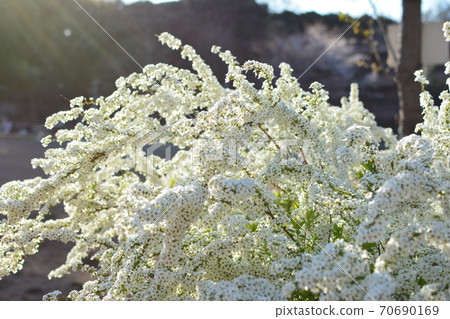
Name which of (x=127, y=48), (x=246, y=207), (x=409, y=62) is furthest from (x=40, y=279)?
(x=127, y=48)

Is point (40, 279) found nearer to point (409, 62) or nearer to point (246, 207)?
point (246, 207)

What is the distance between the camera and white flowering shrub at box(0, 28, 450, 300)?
2393mm

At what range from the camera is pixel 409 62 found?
638 cm

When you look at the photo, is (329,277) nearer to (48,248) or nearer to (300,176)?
(300,176)

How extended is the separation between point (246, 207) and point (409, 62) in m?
4.64

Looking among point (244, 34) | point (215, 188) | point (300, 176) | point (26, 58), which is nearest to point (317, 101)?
point (300, 176)

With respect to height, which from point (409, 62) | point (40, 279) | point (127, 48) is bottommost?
point (40, 279)

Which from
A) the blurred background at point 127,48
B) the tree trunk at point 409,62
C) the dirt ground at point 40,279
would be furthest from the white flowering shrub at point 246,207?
the blurred background at point 127,48

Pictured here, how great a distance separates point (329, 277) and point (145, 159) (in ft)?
10.3

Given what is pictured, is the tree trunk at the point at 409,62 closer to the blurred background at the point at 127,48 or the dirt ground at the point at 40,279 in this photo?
the dirt ground at the point at 40,279

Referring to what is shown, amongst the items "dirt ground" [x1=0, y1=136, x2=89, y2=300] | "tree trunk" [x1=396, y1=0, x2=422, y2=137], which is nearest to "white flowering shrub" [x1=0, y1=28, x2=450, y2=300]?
"dirt ground" [x1=0, y1=136, x2=89, y2=300]

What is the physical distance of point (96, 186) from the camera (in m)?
4.50

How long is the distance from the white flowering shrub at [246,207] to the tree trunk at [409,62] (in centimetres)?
235

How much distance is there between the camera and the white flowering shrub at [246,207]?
2.39m
